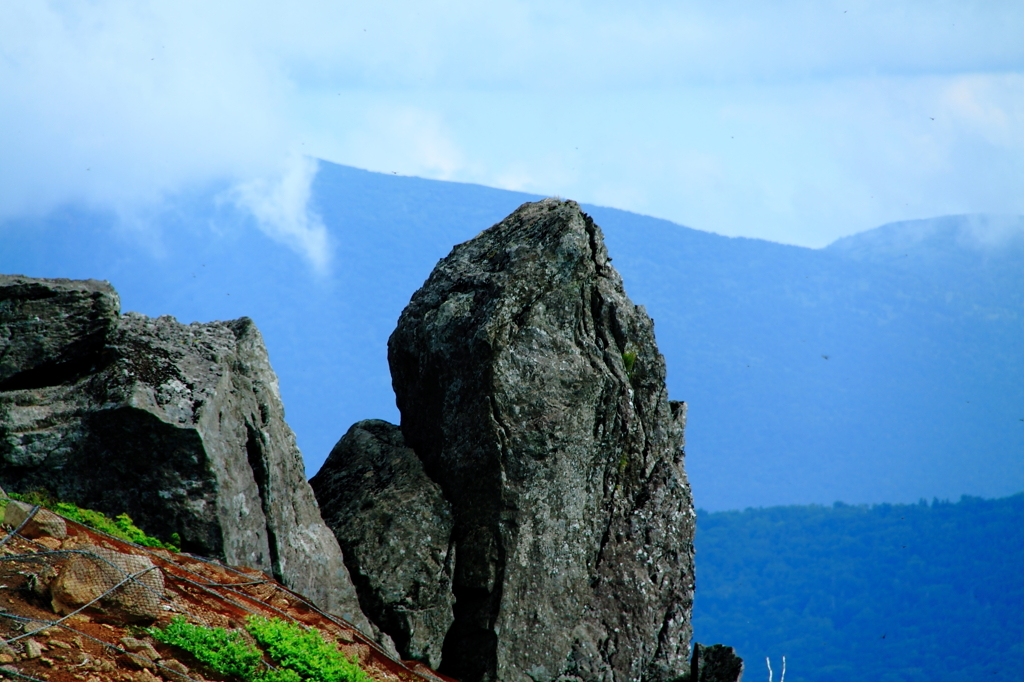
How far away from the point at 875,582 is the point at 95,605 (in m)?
53.8

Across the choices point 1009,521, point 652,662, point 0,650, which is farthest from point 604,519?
point 1009,521

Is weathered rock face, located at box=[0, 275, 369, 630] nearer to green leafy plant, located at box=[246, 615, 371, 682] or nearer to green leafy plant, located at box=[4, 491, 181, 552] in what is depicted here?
green leafy plant, located at box=[4, 491, 181, 552]

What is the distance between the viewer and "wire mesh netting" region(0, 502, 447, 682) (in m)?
6.46

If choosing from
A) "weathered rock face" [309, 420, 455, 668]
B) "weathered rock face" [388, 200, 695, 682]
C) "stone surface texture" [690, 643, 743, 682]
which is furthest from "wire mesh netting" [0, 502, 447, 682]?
"stone surface texture" [690, 643, 743, 682]

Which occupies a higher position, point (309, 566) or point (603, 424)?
point (603, 424)

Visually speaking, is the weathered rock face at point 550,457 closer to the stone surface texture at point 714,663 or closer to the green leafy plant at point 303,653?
the stone surface texture at point 714,663

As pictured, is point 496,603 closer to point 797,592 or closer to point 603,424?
point 603,424

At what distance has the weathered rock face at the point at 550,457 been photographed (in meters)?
12.4

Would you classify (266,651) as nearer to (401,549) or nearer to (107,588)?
(107,588)

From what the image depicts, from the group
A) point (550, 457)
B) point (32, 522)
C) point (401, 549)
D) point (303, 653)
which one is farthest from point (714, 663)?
point (32, 522)

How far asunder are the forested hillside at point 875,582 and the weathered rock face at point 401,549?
3642 cm

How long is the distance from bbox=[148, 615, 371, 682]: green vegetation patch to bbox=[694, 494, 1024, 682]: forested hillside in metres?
40.5

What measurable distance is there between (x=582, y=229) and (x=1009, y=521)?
5101cm

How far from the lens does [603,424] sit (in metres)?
13.4
